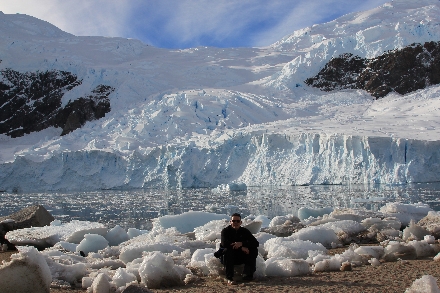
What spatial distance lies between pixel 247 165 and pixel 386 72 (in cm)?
1726

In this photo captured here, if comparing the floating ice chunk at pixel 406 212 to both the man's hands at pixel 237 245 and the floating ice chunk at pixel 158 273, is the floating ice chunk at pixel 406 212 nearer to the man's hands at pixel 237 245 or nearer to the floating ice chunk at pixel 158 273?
the man's hands at pixel 237 245

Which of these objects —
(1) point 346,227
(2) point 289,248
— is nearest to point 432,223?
(1) point 346,227

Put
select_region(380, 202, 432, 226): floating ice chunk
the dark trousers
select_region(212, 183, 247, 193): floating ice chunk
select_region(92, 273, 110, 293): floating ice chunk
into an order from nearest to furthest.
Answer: select_region(92, 273, 110, 293): floating ice chunk, the dark trousers, select_region(380, 202, 432, 226): floating ice chunk, select_region(212, 183, 247, 193): floating ice chunk

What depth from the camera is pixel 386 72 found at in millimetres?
33750

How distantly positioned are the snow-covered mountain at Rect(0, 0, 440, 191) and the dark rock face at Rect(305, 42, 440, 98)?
456 mm

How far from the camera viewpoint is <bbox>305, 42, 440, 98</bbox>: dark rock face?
1305 inches

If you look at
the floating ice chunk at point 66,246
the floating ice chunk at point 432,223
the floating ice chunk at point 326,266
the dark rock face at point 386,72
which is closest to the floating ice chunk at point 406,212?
the floating ice chunk at point 432,223

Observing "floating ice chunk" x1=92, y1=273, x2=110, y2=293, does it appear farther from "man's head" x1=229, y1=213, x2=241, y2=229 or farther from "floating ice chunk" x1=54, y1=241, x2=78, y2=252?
"floating ice chunk" x1=54, y1=241, x2=78, y2=252

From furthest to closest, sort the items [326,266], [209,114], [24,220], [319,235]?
[209,114]
[24,220]
[319,235]
[326,266]

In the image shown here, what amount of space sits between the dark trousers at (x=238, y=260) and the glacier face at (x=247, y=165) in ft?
56.4

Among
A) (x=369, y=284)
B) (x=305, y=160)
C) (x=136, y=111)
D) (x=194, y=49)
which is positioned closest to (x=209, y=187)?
(x=305, y=160)

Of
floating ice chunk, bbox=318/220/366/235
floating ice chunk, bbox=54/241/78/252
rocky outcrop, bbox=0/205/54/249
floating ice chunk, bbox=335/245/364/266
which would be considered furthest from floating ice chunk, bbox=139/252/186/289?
rocky outcrop, bbox=0/205/54/249

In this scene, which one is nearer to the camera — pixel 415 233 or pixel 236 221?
pixel 236 221

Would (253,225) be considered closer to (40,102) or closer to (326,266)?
(326,266)
